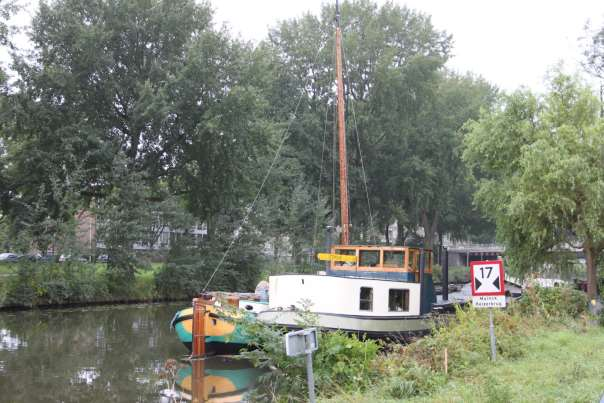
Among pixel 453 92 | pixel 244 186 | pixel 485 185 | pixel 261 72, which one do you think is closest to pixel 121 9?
pixel 261 72

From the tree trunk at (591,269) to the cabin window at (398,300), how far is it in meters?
5.29

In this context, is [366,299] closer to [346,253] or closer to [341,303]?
[341,303]

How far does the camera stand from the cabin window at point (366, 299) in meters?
17.6

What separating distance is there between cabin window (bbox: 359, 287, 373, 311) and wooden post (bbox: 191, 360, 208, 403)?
4704 mm

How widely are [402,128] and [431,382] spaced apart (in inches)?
1519

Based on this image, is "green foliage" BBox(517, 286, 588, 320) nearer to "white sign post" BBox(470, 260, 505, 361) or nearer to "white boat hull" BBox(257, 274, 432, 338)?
"white boat hull" BBox(257, 274, 432, 338)

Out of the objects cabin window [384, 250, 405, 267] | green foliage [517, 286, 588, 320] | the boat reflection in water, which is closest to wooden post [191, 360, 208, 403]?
the boat reflection in water

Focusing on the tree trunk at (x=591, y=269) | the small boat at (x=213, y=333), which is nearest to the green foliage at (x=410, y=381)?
the small boat at (x=213, y=333)

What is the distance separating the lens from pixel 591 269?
1858 centimetres

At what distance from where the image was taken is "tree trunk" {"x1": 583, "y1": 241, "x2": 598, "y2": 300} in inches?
717

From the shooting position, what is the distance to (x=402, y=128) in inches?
1841

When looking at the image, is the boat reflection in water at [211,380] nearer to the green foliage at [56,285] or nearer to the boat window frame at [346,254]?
the boat window frame at [346,254]

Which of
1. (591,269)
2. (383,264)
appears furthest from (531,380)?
(591,269)

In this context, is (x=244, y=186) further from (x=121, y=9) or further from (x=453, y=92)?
(x=453, y=92)
